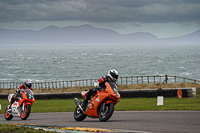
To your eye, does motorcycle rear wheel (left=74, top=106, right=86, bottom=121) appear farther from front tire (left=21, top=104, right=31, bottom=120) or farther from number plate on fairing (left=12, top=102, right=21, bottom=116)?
number plate on fairing (left=12, top=102, right=21, bottom=116)

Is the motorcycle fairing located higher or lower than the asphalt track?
higher

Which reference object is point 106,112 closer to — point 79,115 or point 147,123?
point 147,123

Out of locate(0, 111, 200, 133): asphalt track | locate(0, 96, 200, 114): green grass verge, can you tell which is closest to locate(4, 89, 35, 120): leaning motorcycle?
locate(0, 111, 200, 133): asphalt track

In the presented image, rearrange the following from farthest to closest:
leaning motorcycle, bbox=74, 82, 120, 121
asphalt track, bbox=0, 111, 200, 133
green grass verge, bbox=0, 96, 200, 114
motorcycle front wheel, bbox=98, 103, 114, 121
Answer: green grass verge, bbox=0, 96, 200, 114, leaning motorcycle, bbox=74, 82, 120, 121, motorcycle front wheel, bbox=98, 103, 114, 121, asphalt track, bbox=0, 111, 200, 133

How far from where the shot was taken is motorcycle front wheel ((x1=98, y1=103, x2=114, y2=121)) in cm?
1020

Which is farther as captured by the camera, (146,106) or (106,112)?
(146,106)

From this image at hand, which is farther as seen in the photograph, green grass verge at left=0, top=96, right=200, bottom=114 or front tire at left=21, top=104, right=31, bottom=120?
green grass verge at left=0, top=96, right=200, bottom=114

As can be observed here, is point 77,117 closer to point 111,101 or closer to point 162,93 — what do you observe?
point 111,101

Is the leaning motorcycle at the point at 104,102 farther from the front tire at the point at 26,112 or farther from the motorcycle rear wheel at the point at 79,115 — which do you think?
the front tire at the point at 26,112

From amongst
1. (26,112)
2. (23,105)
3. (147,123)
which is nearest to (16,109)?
(23,105)

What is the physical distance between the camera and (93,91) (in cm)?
1098

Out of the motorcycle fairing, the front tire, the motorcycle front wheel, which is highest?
the motorcycle fairing

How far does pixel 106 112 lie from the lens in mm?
10445

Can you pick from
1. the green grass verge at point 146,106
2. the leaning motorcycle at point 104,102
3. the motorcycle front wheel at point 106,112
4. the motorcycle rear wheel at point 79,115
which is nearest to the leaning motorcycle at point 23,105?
the motorcycle rear wheel at point 79,115
